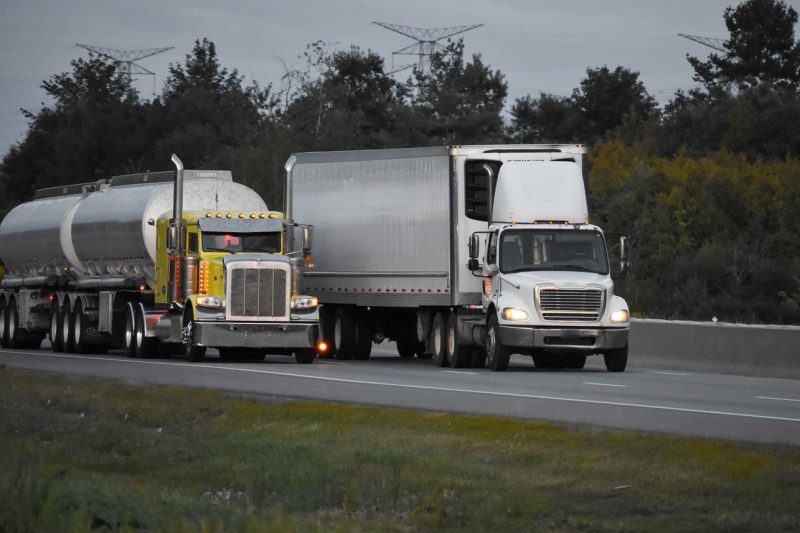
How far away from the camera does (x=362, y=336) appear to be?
35.2 meters

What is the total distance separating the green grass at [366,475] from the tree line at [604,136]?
55.5 meters

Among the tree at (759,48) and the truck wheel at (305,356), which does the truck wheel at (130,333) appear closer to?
the truck wheel at (305,356)

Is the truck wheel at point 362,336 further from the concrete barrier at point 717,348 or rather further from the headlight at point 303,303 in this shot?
the concrete barrier at point 717,348

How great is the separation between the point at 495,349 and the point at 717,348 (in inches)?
169

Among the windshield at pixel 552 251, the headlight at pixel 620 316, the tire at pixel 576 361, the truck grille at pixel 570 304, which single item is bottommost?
the tire at pixel 576 361

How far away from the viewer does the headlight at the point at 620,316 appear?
93.9 ft

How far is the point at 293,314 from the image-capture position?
106 feet

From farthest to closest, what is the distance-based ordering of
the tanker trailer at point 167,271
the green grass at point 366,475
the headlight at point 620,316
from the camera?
1. the tanker trailer at point 167,271
2. the headlight at point 620,316
3. the green grass at point 366,475

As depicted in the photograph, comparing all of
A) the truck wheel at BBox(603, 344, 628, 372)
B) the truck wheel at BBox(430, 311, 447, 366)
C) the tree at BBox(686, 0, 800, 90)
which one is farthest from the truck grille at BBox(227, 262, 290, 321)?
the tree at BBox(686, 0, 800, 90)

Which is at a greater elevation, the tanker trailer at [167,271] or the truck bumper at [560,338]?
the tanker trailer at [167,271]

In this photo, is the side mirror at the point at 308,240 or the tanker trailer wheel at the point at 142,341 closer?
the side mirror at the point at 308,240

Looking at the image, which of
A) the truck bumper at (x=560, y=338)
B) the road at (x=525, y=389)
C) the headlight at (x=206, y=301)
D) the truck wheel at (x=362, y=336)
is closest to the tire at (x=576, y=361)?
the road at (x=525, y=389)

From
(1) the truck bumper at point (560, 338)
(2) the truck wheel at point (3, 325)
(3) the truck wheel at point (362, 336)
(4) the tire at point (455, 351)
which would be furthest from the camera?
(2) the truck wheel at point (3, 325)

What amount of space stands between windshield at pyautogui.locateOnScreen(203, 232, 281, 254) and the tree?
8696 centimetres
